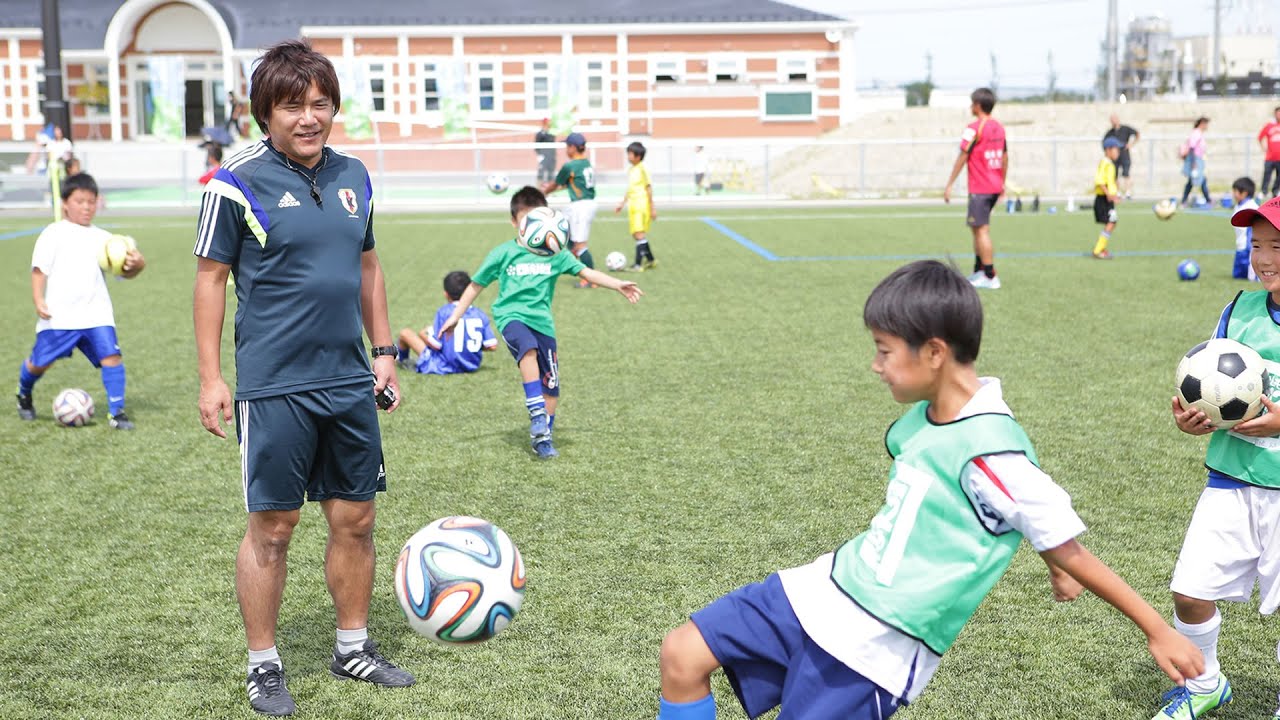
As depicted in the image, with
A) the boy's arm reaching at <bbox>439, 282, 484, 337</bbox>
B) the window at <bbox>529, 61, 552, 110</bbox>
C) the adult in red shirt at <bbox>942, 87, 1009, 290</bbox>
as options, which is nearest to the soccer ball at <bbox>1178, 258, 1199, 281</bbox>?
the adult in red shirt at <bbox>942, 87, 1009, 290</bbox>

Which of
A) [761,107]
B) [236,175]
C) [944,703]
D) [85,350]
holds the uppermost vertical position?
[761,107]

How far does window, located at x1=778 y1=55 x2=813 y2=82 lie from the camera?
170ft

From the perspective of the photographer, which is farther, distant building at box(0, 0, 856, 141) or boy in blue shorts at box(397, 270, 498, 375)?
distant building at box(0, 0, 856, 141)

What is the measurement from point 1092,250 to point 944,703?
56.3 ft

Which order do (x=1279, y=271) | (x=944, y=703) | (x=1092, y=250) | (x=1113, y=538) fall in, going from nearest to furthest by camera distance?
(x=1279, y=271)
(x=944, y=703)
(x=1113, y=538)
(x=1092, y=250)

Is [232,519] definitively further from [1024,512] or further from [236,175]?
[1024,512]

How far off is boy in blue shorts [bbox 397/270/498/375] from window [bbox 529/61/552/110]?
138 ft

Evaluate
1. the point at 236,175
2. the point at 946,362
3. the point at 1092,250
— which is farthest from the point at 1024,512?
the point at 1092,250

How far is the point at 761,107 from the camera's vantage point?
166ft

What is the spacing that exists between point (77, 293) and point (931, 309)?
708 cm

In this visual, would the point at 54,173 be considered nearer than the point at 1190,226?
Yes

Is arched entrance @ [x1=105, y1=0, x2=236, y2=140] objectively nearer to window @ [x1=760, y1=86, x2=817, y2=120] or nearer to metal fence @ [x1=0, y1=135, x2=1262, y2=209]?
metal fence @ [x1=0, y1=135, x2=1262, y2=209]

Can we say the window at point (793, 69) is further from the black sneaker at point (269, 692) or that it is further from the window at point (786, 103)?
the black sneaker at point (269, 692)

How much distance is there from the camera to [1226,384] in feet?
11.9
